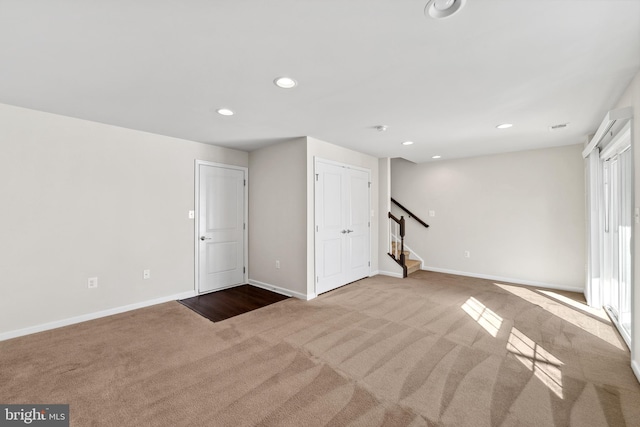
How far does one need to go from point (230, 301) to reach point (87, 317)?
5.17 feet

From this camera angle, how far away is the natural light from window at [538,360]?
2018 mm

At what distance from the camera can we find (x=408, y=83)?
2.22m

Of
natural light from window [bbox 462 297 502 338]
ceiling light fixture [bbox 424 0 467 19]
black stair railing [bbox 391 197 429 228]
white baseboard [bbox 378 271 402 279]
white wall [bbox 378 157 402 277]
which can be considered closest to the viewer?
ceiling light fixture [bbox 424 0 467 19]

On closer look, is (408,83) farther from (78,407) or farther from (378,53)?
(78,407)

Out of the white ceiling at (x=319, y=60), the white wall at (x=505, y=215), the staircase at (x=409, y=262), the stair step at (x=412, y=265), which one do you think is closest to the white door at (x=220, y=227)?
the white ceiling at (x=319, y=60)

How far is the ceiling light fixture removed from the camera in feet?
4.43

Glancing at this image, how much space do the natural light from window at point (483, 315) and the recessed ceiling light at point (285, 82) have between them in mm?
3044

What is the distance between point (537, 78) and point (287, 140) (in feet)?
9.52

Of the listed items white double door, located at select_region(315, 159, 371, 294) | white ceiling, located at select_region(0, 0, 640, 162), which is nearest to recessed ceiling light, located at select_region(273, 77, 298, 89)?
white ceiling, located at select_region(0, 0, 640, 162)

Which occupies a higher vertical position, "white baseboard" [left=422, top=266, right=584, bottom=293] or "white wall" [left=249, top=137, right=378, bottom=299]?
"white wall" [left=249, top=137, right=378, bottom=299]

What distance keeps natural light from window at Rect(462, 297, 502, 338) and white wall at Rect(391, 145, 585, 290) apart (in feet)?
5.37

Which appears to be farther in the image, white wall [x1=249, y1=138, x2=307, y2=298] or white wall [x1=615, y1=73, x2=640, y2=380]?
white wall [x1=249, y1=138, x2=307, y2=298]

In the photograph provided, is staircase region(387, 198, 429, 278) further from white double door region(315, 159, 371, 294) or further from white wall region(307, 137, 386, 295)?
white double door region(315, 159, 371, 294)

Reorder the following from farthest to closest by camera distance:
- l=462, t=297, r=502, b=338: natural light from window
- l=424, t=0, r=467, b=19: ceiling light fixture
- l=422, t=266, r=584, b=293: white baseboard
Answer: l=422, t=266, r=584, b=293: white baseboard, l=462, t=297, r=502, b=338: natural light from window, l=424, t=0, r=467, b=19: ceiling light fixture
